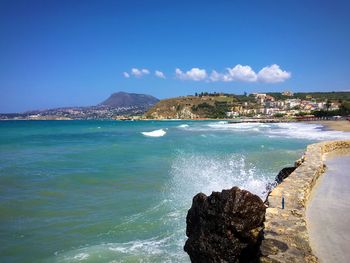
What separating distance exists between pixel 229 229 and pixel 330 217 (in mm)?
2451

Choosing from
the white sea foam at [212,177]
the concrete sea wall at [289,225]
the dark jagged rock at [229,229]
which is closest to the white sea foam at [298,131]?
the white sea foam at [212,177]

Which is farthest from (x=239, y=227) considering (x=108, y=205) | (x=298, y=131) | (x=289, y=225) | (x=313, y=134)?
(x=298, y=131)

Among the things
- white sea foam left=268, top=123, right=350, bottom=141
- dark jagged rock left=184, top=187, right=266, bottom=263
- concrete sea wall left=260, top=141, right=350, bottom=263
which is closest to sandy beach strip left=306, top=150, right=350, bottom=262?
concrete sea wall left=260, top=141, right=350, bottom=263

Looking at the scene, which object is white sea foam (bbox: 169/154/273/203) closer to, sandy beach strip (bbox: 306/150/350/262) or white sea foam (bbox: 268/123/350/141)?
sandy beach strip (bbox: 306/150/350/262)

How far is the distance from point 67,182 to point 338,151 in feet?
48.1

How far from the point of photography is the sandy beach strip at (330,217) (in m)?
5.32

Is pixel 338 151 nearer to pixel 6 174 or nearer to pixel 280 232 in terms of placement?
pixel 280 232

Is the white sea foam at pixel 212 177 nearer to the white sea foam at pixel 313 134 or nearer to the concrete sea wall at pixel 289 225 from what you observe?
the concrete sea wall at pixel 289 225

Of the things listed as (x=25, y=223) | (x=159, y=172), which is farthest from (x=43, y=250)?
(x=159, y=172)

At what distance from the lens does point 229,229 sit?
19.9 feet

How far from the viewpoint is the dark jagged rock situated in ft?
19.6

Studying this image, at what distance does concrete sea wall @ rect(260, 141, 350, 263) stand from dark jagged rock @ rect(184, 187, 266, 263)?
0.31 m

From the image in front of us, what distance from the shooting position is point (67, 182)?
56.4ft

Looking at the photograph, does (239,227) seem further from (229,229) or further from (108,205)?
(108,205)
